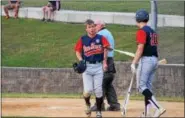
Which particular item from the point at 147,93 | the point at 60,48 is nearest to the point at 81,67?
the point at 147,93

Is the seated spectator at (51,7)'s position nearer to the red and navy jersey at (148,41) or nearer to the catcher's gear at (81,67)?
the catcher's gear at (81,67)

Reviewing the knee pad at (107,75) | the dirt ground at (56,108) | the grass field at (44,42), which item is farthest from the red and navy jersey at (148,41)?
the grass field at (44,42)

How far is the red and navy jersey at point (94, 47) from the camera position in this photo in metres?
12.3

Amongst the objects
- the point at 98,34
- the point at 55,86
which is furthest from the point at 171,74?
the point at 98,34

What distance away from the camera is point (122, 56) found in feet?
69.4

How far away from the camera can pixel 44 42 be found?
80.3ft

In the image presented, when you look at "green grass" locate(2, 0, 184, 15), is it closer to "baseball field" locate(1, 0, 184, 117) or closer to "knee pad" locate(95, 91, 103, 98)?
"baseball field" locate(1, 0, 184, 117)

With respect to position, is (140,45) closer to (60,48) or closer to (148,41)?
(148,41)

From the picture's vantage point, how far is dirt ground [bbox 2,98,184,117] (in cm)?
1279

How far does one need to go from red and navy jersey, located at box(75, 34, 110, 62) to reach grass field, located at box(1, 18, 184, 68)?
826 cm

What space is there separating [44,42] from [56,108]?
35.8 ft

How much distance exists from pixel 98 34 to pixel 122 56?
28.3 ft

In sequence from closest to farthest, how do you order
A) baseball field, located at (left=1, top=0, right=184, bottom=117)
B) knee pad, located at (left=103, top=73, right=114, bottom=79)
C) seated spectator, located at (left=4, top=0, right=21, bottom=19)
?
knee pad, located at (left=103, top=73, right=114, bottom=79)
baseball field, located at (left=1, top=0, right=184, bottom=117)
seated spectator, located at (left=4, top=0, right=21, bottom=19)

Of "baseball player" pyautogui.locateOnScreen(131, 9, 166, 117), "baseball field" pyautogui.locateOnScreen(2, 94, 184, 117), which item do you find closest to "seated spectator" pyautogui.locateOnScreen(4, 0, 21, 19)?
"baseball field" pyautogui.locateOnScreen(2, 94, 184, 117)
